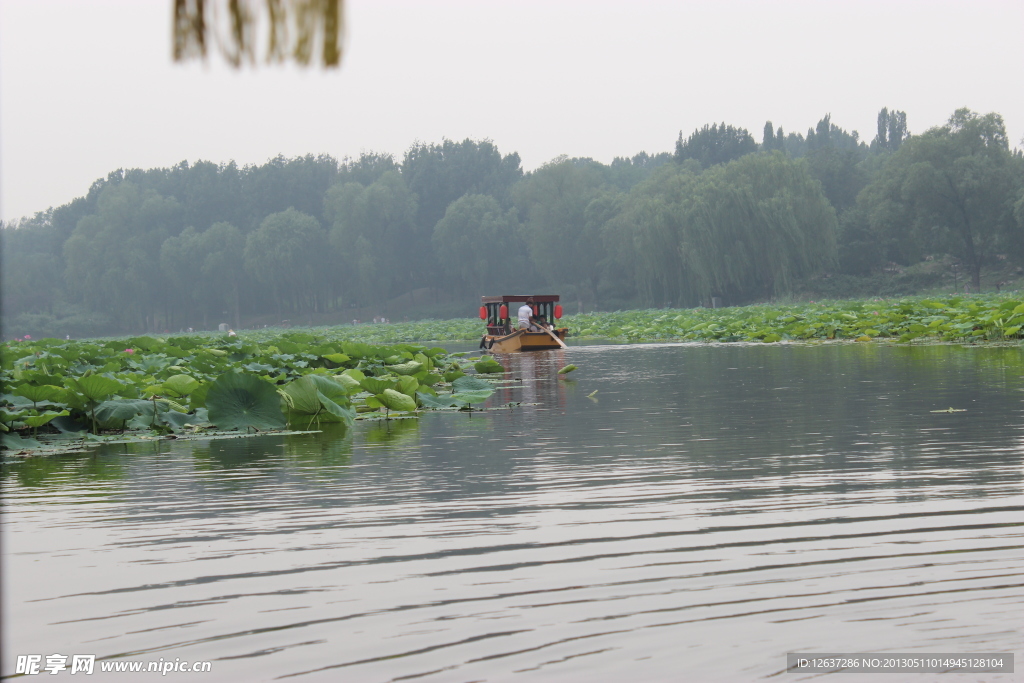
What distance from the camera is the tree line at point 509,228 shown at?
1793 inches

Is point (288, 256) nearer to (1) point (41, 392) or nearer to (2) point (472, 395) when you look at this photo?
(2) point (472, 395)

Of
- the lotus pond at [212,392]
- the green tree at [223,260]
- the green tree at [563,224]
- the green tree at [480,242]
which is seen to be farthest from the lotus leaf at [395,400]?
the green tree at [223,260]

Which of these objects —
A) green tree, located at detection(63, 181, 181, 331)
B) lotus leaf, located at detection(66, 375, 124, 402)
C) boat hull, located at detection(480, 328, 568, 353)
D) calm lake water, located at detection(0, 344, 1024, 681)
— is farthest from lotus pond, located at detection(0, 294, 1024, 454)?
green tree, located at detection(63, 181, 181, 331)

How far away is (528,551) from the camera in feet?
10.1

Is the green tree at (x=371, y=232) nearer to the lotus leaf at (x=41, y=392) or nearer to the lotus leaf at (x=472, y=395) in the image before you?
the lotus leaf at (x=472, y=395)

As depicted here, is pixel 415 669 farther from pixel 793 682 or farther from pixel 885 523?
pixel 885 523

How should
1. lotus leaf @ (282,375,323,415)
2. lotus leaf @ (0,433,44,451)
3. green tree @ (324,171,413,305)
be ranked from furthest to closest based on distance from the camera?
green tree @ (324,171,413,305), lotus leaf @ (282,375,323,415), lotus leaf @ (0,433,44,451)

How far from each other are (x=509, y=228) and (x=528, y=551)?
229 ft

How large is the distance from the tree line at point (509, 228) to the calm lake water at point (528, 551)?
4026cm

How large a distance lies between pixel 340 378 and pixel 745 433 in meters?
3.50

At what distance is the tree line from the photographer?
45.5 metres

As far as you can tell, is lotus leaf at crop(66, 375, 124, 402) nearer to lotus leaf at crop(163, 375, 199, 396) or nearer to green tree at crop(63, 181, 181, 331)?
lotus leaf at crop(163, 375, 199, 396)

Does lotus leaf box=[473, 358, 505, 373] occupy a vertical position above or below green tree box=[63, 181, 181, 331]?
below

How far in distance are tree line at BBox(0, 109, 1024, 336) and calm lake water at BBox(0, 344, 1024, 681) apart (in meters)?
40.3
